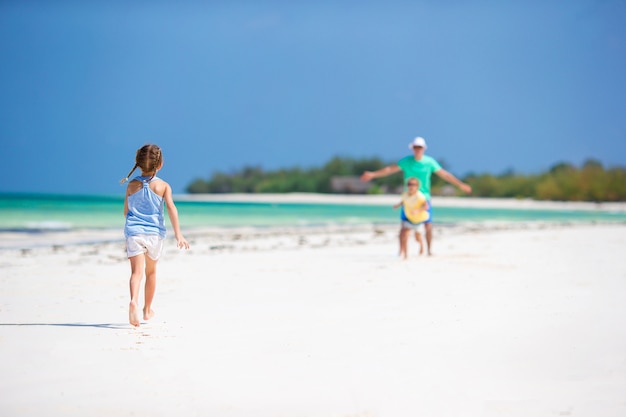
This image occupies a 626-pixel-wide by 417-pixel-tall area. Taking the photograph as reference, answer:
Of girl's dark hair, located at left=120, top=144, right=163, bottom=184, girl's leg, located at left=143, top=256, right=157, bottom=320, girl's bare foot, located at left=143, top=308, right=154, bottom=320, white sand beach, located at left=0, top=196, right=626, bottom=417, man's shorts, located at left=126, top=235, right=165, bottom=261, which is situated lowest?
white sand beach, located at left=0, top=196, right=626, bottom=417

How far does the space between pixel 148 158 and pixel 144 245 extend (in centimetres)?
60

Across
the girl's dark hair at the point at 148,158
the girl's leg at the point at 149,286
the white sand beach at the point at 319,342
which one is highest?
the girl's dark hair at the point at 148,158

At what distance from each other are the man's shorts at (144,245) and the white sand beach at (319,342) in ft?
1.63

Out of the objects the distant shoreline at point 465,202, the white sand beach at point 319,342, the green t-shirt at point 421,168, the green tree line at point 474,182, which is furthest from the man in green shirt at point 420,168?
the green tree line at point 474,182

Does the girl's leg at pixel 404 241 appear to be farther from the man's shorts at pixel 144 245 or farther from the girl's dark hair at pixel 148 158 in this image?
the girl's dark hair at pixel 148 158

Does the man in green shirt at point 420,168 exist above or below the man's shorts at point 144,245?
above

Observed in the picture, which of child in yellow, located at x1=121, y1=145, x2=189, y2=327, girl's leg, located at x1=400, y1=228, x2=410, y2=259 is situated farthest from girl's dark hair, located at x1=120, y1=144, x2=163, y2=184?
girl's leg, located at x1=400, y1=228, x2=410, y2=259

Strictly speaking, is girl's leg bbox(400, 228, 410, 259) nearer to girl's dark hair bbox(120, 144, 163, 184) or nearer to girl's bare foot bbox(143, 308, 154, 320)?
girl's bare foot bbox(143, 308, 154, 320)

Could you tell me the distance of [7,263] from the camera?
29.6 ft

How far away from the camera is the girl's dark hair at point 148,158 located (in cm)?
489

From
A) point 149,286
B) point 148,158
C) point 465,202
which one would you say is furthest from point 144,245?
point 465,202

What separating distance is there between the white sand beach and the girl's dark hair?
1.06 m

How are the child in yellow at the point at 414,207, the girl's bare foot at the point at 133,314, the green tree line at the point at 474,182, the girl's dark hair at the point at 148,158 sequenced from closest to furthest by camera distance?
the girl's bare foot at the point at 133,314, the girl's dark hair at the point at 148,158, the child in yellow at the point at 414,207, the green tree line at the point at 474,182

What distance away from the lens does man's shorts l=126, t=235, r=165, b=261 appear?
4.95 metres
